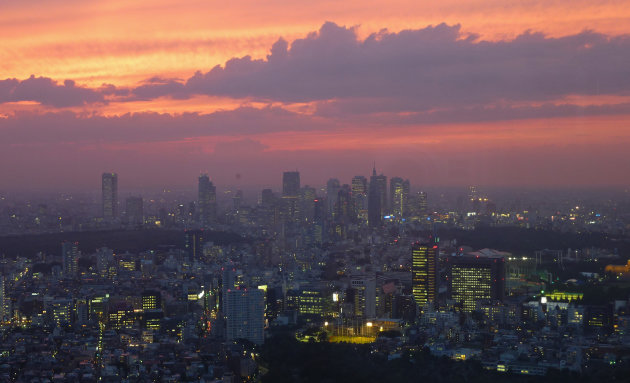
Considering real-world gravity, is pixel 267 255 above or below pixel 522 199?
below

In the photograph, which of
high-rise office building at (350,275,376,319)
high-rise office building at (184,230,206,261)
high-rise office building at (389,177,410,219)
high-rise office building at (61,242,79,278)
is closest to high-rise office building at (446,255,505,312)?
high-rise office building at (350,275,376,319)

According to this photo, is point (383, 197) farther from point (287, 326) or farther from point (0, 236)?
point (287, 326)

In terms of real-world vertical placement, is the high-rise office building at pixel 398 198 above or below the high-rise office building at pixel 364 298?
above

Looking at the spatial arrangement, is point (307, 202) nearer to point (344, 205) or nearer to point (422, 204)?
point (344, 205)

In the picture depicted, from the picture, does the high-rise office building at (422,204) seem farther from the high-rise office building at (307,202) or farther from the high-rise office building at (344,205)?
the high-rise office building at (307,202)

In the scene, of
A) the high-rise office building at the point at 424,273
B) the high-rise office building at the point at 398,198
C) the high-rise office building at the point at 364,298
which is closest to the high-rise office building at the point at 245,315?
the high-rise office building at the point at 364,298

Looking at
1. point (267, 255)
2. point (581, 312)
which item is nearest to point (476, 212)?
point (267, 255)

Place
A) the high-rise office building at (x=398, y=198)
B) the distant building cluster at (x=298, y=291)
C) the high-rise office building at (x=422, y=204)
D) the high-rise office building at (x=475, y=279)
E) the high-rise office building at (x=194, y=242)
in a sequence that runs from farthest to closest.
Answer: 1. the high-rise office building at (x=398, y=198)
2. the high-rise office building at (x=194, y=242)
3. the high-rise office building at (x=422, y=204)
4. the high-rise office building at (x=475, y=279)
5. the distant building cluster at (x=298, y=291)

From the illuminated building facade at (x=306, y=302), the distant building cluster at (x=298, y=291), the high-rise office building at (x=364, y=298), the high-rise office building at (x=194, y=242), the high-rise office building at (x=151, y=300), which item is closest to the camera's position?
the distant building cluster at (x=298, y=291)
